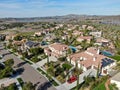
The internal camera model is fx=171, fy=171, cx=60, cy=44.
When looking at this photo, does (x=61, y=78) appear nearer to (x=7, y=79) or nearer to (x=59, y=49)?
(x=7, y=79)

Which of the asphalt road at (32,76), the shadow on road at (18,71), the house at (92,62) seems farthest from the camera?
the shadow on road at (18,71)

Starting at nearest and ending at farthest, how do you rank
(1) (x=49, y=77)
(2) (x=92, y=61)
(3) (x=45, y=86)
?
(3) (x=45, y=86)
(1) (x=49, y=77)
(2) (x=92, y=61)

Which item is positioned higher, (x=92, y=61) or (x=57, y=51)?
(x=92, y=61)

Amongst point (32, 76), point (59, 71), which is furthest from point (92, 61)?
point (32, 76)

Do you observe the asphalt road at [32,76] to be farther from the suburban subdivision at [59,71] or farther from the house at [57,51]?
the house at [57,51]

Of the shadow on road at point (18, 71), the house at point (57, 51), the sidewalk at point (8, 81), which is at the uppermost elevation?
the house at point (57, 51)

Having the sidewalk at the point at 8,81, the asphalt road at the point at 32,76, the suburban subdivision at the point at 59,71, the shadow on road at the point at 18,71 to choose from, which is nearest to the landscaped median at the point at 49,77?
the suburban subdivision at the point at 59,71

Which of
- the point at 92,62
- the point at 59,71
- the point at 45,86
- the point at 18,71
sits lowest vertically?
the point at 18,71

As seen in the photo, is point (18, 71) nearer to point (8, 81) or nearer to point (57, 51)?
point (8, 81)

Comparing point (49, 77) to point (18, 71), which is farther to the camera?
point (18, 71)

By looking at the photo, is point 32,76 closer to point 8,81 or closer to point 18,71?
point 18,71

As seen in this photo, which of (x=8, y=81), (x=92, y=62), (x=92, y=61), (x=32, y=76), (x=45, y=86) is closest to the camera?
(x=45, y=86)
